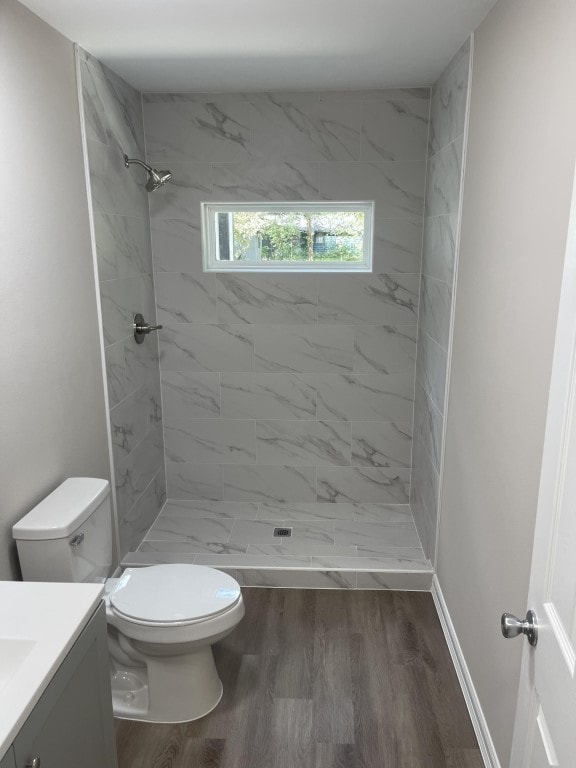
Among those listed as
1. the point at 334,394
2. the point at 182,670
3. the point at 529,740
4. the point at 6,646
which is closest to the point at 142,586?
the point at 182,670

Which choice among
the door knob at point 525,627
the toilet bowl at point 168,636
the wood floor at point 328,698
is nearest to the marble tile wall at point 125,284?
the toilet bowl at point 168,636

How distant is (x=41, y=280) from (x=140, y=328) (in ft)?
3.42

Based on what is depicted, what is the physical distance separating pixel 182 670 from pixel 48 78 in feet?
7.27

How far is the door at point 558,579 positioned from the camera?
1.03 m

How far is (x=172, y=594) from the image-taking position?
7.34 ft

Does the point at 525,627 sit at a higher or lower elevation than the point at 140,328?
lower

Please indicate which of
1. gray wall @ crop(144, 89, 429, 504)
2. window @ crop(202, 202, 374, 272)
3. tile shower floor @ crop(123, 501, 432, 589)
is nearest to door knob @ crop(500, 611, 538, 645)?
tile shower floor @ crop(123, 501, 432, 589)

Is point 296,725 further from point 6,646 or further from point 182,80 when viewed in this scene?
point 182,80

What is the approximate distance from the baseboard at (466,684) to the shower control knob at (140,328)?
1.93 metres

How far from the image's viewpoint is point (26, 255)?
207 cm

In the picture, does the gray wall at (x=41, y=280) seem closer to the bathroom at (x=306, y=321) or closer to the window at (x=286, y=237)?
the bathroom at (x=306, y=321)

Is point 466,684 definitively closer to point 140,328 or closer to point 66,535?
point 66,535

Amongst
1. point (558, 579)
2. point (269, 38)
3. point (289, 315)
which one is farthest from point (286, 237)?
point (558, 579)

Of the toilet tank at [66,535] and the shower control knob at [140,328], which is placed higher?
the shower control knob at [140,328]
